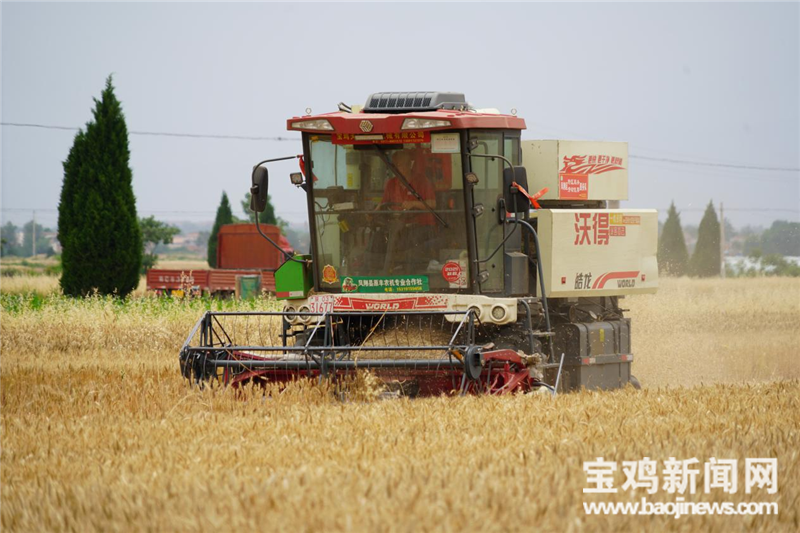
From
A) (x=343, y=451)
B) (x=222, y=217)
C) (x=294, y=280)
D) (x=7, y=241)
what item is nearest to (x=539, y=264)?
(x=294, y=280)

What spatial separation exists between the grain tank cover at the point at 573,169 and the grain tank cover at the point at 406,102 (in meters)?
1.00

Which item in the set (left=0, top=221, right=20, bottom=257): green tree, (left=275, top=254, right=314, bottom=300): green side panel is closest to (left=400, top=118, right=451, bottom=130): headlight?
(left=275, top=254, right=314, bottom=300): green side panel

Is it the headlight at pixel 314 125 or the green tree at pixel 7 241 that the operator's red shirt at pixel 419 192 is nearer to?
the headlight at pixel 314 125

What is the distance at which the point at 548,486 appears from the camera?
169 inches

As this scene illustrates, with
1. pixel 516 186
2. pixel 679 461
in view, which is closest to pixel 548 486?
pixel 679 461

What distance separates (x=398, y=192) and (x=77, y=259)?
51.2ft

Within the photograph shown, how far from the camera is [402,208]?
8.54 meters

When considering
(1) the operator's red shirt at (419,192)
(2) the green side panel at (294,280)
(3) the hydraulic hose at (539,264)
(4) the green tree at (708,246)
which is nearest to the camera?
(3) the hydraulic hose at (539,264)

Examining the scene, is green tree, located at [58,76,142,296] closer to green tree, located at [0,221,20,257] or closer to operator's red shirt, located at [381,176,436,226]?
operator's red shirt, located at [381,176,436,226]

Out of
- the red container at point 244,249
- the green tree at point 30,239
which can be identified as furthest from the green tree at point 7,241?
the red container at point 244,249

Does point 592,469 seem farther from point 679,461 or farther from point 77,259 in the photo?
point 77,259

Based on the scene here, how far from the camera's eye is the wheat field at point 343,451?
3.92 m

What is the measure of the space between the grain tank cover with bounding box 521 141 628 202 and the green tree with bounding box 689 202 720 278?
109 feet

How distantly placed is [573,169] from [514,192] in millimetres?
1616
